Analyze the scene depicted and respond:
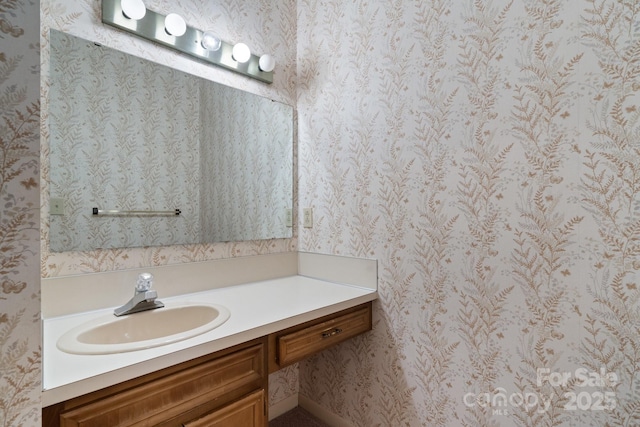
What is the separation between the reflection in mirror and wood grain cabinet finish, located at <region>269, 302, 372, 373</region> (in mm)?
633

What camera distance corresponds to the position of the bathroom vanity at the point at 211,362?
2.49 ft

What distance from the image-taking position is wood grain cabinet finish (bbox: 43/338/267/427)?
0.76 meters

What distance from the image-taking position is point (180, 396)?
0.91 metres

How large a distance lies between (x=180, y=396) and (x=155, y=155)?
3.17 ft

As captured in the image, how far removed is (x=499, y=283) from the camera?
115 cm

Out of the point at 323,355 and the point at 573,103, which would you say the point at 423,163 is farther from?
the point at 323,355

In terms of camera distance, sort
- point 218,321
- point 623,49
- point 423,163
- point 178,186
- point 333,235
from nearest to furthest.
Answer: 1. point 623,49
2. point 218,321
3. point 423,163
4. point 178,186
5. point 333,235

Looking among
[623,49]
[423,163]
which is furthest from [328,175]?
[623,49]

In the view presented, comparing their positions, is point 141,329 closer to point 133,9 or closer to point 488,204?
point 133,9

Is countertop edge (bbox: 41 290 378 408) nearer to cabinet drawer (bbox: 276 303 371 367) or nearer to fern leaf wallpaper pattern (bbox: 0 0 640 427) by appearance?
cabinet drawer (bbox: 276 303 371 367)

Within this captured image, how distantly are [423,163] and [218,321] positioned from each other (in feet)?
3.32

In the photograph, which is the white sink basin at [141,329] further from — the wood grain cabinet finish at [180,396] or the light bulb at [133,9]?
the light bulb at [133,9]

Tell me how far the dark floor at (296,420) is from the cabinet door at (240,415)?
78 cm

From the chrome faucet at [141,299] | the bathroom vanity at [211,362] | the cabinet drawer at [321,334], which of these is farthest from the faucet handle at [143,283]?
the cabinet drawer at [321,334]
